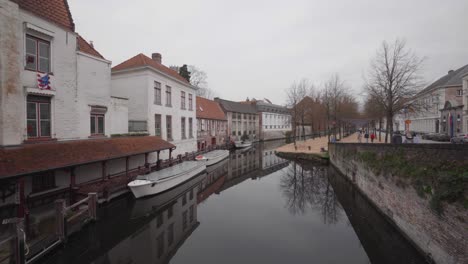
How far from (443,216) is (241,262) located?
516 cm

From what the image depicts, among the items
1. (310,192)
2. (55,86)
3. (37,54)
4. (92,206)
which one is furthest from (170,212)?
(37,54)

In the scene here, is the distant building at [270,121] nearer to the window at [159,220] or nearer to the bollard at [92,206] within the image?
the window at [159,220]

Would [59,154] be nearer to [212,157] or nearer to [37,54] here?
[37,54]

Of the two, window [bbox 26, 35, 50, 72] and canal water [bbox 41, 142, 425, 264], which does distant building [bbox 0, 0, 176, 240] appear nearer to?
window [bbox 26, 35, 50, 72]

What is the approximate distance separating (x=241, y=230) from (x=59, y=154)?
7.52m

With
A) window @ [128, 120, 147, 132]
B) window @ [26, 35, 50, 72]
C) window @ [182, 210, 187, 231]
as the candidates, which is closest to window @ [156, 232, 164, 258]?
window @ [182, 210, 187, 231]

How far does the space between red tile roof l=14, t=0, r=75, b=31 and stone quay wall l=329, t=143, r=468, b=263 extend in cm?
1407

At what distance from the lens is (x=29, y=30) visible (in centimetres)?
788

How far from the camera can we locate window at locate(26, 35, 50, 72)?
798 centimetres

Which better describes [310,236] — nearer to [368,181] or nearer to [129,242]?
[368,181]

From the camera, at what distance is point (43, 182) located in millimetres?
8266

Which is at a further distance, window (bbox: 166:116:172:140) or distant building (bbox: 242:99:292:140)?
distant building (bbox: 242:99:292:140)

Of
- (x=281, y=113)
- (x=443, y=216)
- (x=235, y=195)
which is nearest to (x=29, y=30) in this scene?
(x=235, y=195)

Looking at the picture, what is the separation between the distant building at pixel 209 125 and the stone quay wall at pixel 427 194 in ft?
67.4
